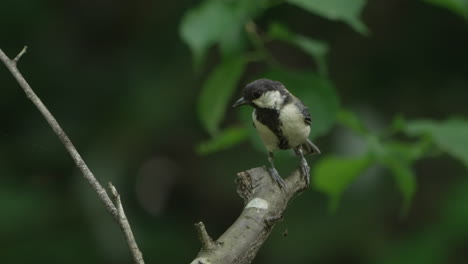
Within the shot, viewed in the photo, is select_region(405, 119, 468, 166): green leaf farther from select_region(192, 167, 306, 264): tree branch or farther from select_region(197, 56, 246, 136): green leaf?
select_region(192, 167, 306, 264): tree branch

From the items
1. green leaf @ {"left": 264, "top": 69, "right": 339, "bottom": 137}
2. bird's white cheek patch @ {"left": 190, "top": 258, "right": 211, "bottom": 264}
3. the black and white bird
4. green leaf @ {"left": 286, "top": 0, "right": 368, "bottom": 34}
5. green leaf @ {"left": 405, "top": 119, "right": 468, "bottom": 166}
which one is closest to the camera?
bird's white cheek patch @ {"left": 190, "top": 258, "right": 211, "bottom": 264}

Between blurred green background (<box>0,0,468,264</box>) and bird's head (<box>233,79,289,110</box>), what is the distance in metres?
1.92

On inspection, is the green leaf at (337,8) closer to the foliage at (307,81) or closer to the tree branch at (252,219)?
the foliage at (307,81)

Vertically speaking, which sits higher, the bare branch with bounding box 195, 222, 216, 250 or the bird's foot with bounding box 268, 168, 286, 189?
the bare branch with bounding box 195, 222, 216, 250

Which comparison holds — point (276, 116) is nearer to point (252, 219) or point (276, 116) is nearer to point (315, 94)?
point (315, 94)

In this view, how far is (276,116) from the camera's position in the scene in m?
2.50

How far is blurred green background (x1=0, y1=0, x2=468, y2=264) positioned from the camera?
4805 millimetres

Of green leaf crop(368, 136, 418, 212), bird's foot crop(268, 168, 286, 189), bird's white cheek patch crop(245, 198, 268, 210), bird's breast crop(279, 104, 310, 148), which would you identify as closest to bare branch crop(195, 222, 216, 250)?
bird's white cheek patch crop(245, 198, 268, 210)

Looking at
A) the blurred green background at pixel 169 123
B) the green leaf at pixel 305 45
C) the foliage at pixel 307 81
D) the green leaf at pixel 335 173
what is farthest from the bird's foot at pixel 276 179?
the blurred green background at pixel 169 123

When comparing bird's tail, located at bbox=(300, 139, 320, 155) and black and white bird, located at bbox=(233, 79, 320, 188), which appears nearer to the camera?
black and white bird, located at bbox=(233, 79, 320, 188)

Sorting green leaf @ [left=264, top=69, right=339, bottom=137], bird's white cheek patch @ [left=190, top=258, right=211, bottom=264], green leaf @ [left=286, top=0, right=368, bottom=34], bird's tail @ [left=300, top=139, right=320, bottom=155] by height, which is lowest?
bird's tail @ [left=300, top=139, right=320, bottom=155]

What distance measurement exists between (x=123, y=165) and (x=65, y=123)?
0.53m

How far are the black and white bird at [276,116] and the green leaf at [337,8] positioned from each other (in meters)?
0.37

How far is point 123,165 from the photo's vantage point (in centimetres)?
507
